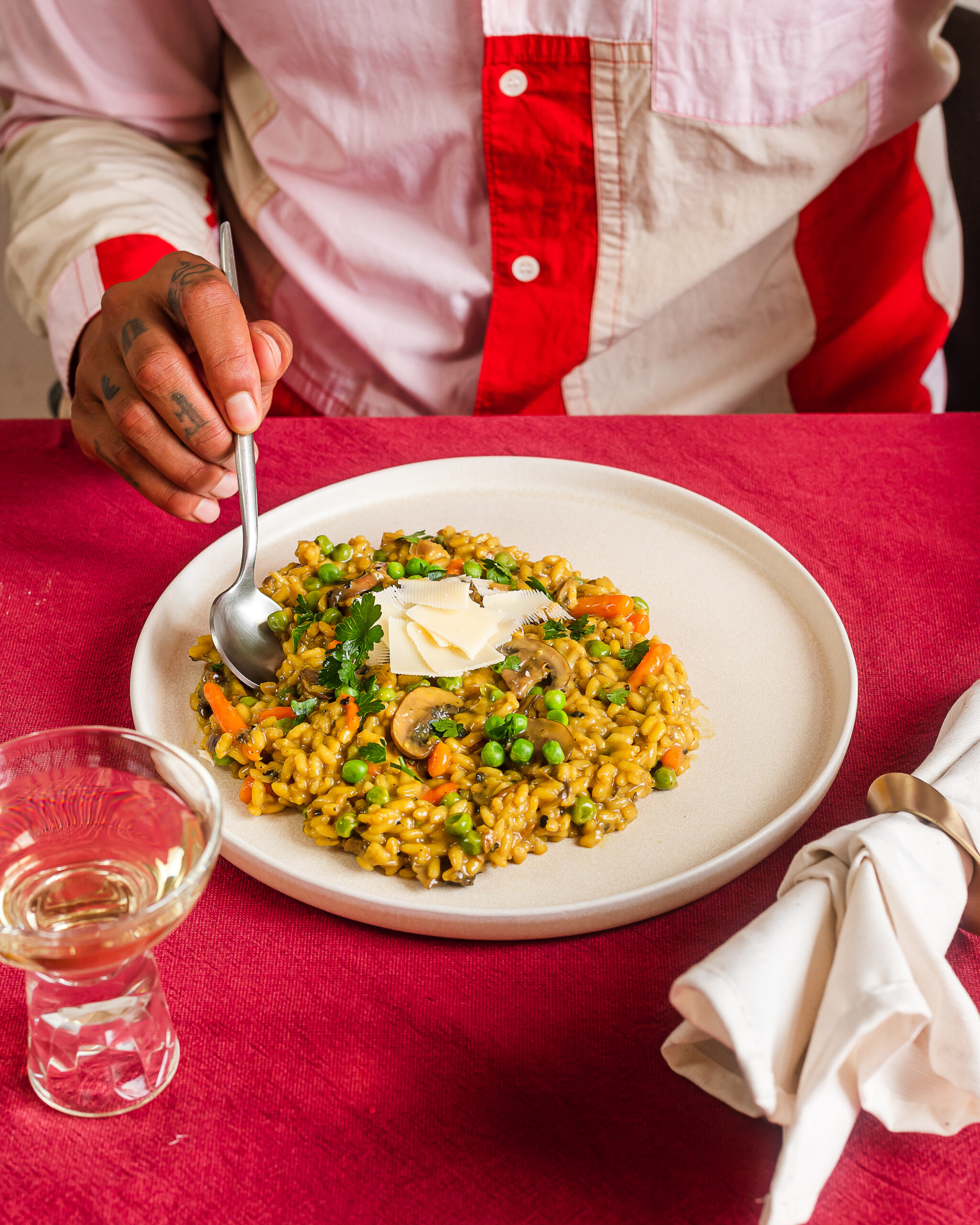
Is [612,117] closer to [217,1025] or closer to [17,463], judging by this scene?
[17,463]

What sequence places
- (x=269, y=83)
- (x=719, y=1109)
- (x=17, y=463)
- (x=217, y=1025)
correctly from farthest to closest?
(x=269, y=83) < (x=17, y=463) < (x=217, y=1025) < (x=719, y=1109)

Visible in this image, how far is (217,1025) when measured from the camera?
1250 millimetres

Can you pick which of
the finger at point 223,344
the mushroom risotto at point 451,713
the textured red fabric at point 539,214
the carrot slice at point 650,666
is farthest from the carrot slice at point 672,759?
the textured red fabric at point 539,214

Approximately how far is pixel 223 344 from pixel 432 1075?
3.89ft

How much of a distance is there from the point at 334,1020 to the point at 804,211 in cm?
242

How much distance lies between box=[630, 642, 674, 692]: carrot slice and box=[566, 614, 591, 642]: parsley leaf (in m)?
0.10

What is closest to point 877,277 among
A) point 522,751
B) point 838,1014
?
point 522,751

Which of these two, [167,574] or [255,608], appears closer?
[255,608]

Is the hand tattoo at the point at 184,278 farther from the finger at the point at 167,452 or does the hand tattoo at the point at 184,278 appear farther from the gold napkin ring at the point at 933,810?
the gold napkin ring at the point at 933,810

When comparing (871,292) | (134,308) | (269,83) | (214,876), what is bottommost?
(214,876)

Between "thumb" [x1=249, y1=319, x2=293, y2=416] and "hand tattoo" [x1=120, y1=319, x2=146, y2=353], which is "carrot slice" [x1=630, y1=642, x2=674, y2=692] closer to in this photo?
"thumb" [x1=249, y1=319, x2=293, y2=416]

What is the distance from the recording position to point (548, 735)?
154 centimetres

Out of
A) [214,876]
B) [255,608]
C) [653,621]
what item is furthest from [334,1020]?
[653,621]

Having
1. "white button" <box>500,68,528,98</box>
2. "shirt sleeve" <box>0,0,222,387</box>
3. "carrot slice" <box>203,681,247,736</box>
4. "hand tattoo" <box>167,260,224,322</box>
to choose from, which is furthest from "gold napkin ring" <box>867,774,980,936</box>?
"shirt sleeve" <box>0,0,222,387</box>
